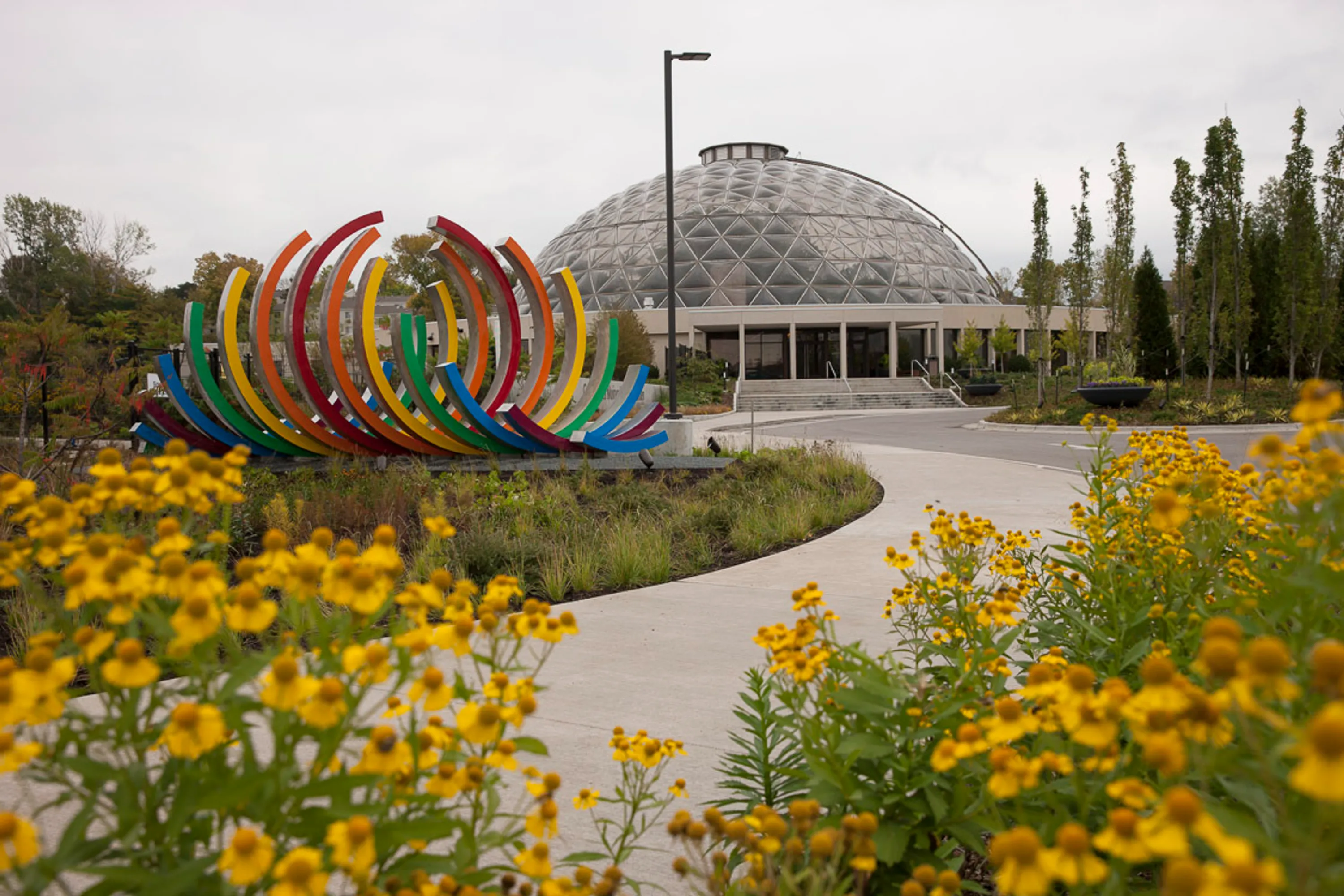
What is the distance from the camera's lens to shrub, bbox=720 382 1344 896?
3.42 feet

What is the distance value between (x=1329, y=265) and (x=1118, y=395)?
348 inches

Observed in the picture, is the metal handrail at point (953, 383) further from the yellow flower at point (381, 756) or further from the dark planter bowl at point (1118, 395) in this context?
the yellow flower at point (381, 756)

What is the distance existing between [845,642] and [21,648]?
452cm

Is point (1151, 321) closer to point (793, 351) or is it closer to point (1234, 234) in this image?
point (1234, 234)

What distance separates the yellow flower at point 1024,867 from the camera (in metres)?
1.06

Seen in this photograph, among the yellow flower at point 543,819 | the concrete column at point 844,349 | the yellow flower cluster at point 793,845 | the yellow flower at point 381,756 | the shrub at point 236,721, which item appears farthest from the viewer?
the concrete column at point 844,349

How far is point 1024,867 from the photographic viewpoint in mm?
1083

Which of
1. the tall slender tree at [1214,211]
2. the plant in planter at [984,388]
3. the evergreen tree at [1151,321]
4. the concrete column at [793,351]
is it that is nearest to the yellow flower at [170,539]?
the tall slender tree at [1214,211]

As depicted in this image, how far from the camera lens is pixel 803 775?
2.38m

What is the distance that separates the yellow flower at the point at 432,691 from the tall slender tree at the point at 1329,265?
28.3m

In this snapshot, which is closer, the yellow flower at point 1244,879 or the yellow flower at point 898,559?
the yellow flower at point 1244,879

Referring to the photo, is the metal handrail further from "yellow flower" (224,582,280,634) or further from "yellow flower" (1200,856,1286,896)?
"yellow flower" (1200,856,1286,896)

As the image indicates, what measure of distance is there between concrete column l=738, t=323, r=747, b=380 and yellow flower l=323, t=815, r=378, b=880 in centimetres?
4026

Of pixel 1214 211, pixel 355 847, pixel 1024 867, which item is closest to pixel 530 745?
pixel 355 847
